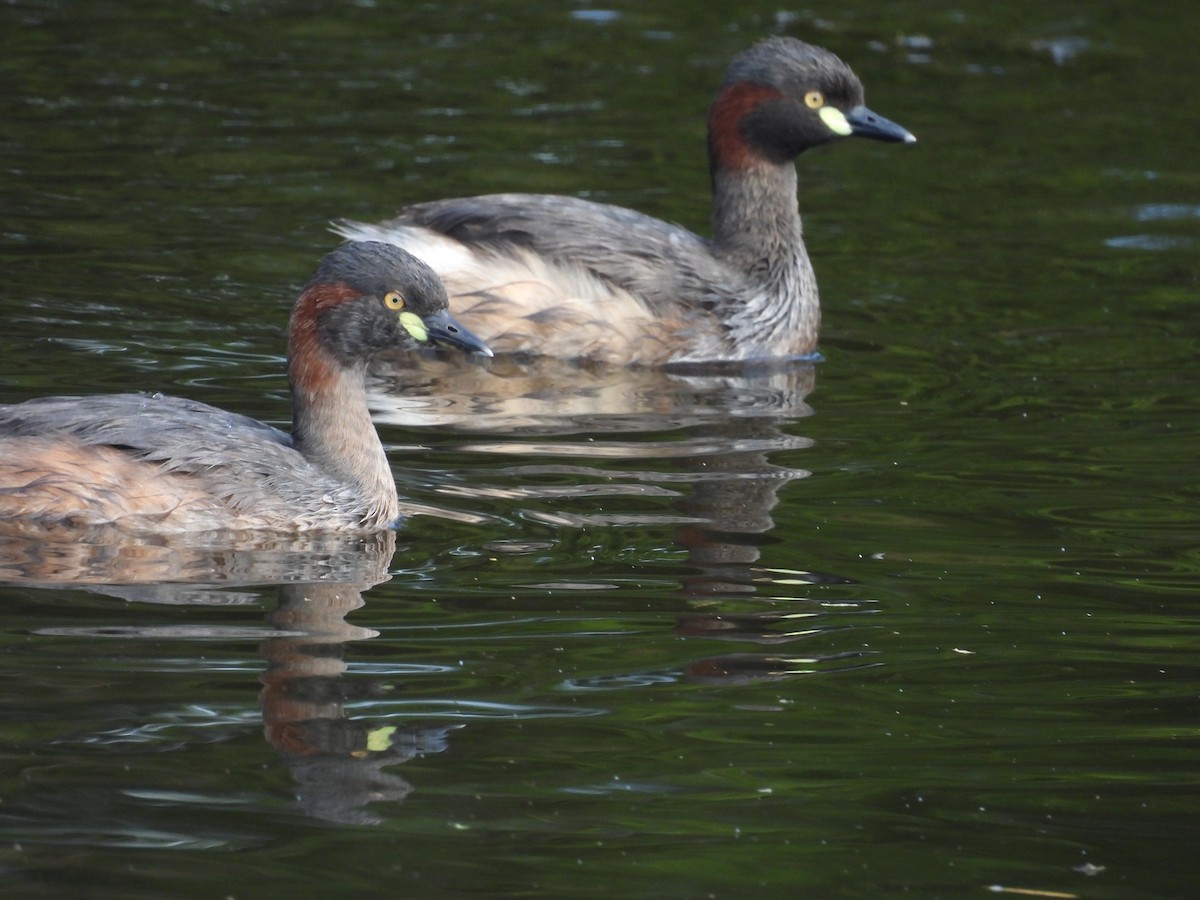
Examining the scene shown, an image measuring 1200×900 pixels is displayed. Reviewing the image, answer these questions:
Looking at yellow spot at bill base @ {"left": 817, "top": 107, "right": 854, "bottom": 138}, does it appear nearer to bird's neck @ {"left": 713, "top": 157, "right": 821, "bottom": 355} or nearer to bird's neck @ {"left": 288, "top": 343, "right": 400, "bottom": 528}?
bird's neck @ {"left": 713, "top": 157, "right": 821, "bottom": 355}

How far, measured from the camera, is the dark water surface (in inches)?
206

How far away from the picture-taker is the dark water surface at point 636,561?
17.2ft

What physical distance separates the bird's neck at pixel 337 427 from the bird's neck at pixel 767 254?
337 centimetres

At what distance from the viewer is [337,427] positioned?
793 centimetres

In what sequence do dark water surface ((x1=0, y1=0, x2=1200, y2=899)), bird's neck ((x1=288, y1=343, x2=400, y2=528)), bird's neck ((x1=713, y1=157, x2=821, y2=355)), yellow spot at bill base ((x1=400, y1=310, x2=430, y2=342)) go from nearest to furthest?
1. dark water surface ((x1=0, y1=0, x2=1200, y2=899))
2. bird's neck ((x1=288, y1=343, x2=400, y2=528))
3. yellow spot at bill base ((x1=400, y1=310, x2=430, y2=342))
4. bird's neck ((x1=713, y1=157, x2=821, y2=355))

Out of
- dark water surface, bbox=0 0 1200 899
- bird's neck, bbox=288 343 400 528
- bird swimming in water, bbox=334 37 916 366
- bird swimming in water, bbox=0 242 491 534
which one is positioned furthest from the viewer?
bird swimming in water, bbox=334 37 916 366

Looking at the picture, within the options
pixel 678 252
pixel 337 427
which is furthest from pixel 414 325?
pixel 678 252

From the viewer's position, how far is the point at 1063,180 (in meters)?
13.9

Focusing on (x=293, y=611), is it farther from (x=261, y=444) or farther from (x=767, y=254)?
(x=767, y=254)

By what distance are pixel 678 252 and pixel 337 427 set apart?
3435 mm

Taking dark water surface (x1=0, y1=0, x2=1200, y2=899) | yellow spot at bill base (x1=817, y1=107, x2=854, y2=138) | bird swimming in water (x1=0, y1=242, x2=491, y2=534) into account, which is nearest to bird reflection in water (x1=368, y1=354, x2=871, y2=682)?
dark water surface (x1=0, y1=0, x2=1200, y2=899)

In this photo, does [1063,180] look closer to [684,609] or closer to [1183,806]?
[684,609]

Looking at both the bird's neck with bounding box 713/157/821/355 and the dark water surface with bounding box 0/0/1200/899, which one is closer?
the dark water surface with bounding box 0/0/1200/899

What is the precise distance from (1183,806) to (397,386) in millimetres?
5180
